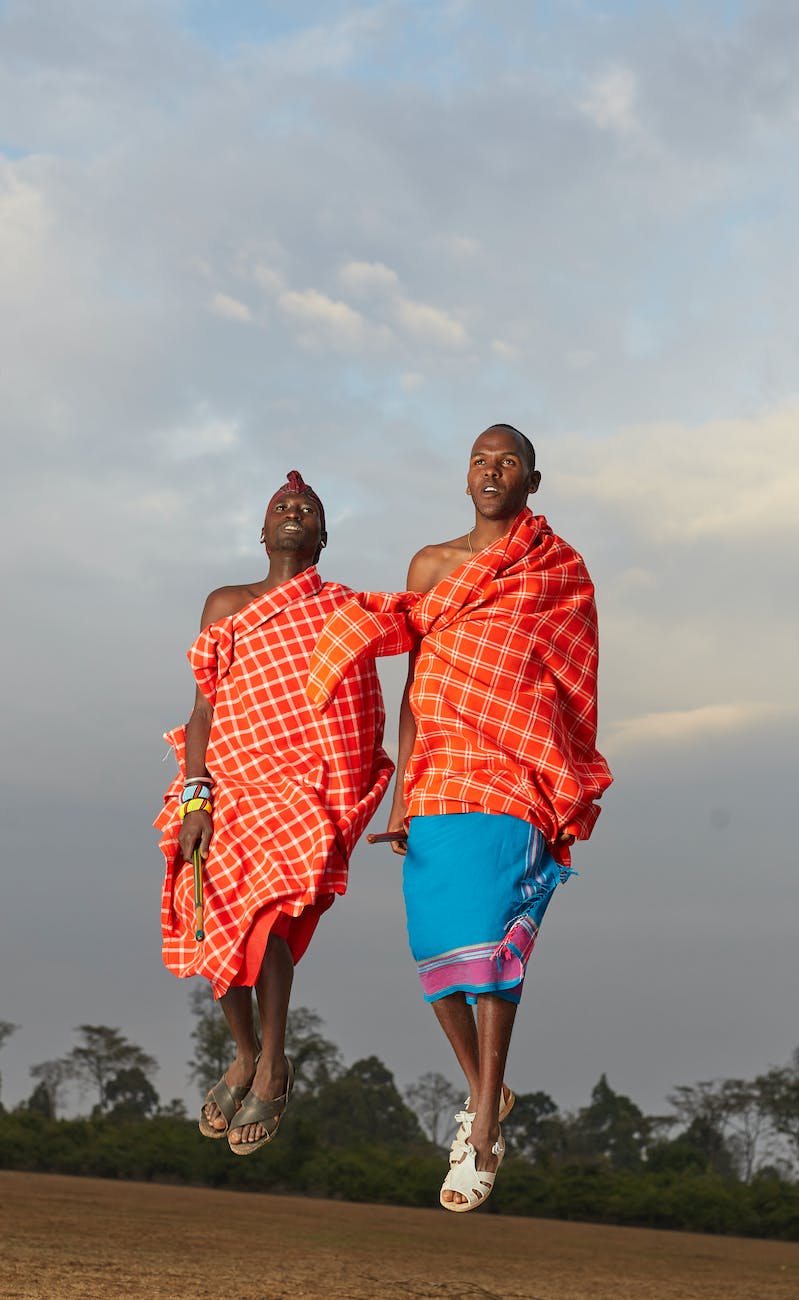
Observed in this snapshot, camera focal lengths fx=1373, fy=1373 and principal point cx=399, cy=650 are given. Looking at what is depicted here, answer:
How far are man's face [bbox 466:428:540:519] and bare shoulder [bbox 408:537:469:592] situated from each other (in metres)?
0.22

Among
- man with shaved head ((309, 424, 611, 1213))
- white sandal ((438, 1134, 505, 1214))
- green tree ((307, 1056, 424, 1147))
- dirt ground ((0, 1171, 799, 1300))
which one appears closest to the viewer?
white sandal ((438, 1134, 505, 1214))

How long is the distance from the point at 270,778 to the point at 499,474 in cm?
180

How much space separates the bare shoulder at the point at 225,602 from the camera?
6996 mm

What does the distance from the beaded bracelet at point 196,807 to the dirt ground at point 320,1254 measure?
534cm

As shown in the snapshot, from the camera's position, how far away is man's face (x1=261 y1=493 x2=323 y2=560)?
6.93 m

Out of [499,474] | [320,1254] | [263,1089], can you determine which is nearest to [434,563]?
[499,474]

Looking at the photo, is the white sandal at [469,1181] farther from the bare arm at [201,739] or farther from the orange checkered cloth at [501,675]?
the bare arm at [201,739]

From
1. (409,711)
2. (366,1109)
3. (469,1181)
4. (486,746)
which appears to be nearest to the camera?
(469,1181)

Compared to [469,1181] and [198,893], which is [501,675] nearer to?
[198,893]

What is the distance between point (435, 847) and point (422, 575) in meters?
1.38

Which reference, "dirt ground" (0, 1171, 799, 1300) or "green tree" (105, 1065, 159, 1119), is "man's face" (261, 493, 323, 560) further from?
"green tree" (105, 1065, 159, 1119)

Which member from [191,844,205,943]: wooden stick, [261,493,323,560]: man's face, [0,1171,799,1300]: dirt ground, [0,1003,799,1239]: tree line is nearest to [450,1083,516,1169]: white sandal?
[191,844,205,943]: wooden stick

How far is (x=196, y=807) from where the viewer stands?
6523 mm

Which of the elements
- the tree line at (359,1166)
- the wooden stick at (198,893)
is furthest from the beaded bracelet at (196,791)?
the tree line at (359,1166)
